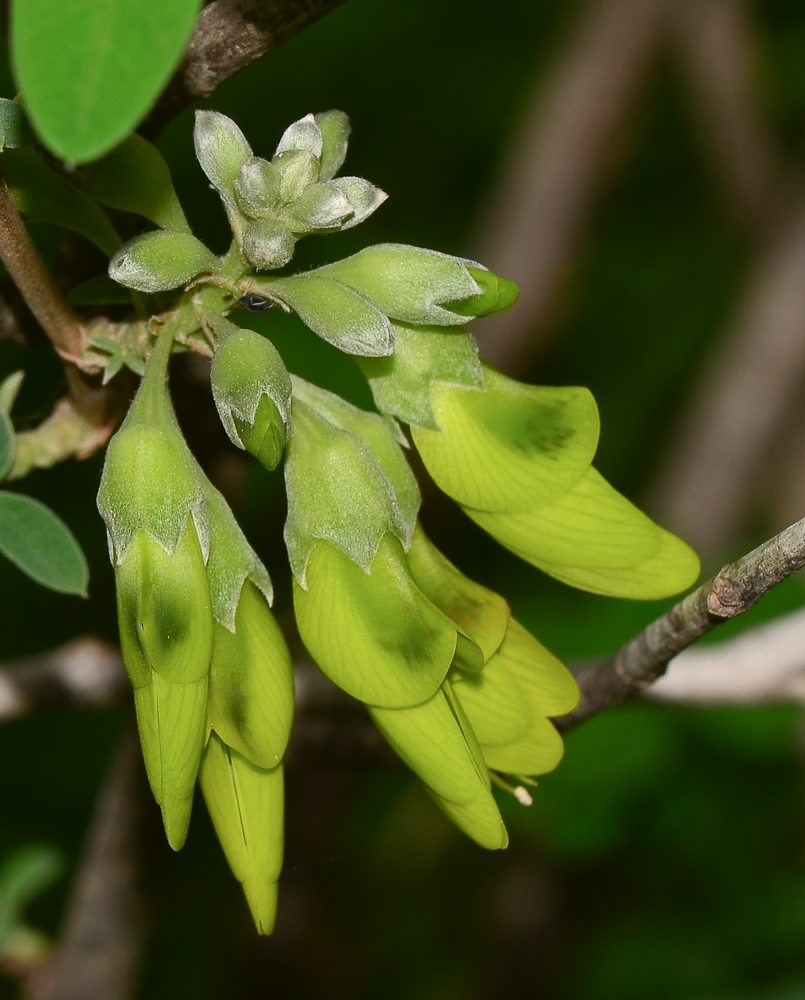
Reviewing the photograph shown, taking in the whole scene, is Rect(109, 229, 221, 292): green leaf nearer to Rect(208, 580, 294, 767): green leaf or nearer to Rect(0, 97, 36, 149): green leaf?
Rect(0, 97, 36, 149): green leaf

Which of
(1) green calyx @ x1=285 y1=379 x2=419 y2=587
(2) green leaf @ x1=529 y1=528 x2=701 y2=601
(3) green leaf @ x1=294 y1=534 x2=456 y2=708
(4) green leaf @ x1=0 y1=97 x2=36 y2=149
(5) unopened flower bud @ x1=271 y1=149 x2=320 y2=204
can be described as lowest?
(3) green leaf @ x1=294 y1=534 x2=456 y2=708

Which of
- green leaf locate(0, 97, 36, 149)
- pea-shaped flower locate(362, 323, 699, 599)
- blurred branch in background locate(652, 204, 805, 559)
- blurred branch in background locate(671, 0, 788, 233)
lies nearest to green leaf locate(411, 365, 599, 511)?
pea-shaped flower locate(362, 323, 699, 599)

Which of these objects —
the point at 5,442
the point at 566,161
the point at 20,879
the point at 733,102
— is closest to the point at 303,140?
the point at 5,442

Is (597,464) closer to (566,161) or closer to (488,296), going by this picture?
(566,161)

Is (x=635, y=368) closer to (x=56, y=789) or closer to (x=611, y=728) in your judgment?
(x=611, y=728)

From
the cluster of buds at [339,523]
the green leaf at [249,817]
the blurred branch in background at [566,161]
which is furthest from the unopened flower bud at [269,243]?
the blurred branch in background at [566,161]

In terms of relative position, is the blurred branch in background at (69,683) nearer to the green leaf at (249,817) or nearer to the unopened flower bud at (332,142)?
the green leaf at (249,817)
